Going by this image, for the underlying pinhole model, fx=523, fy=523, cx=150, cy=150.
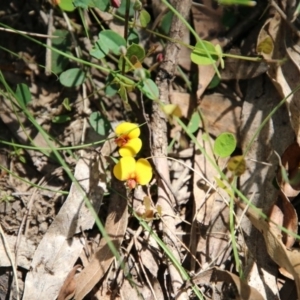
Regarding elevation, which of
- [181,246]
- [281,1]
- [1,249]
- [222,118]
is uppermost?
[281,1]

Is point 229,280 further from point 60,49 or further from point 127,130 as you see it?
point 60,49

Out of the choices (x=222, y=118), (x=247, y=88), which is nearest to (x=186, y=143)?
(x=222, y=118)

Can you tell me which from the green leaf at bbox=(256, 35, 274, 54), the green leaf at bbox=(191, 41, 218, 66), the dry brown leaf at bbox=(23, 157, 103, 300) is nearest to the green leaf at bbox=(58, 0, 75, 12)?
the green leaf at bbox=(191, 41, 218, 66)

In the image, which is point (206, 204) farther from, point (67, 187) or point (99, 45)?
point (99, 45)

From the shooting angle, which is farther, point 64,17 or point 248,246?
point 64,17

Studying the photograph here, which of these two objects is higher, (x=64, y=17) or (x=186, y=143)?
(x=64, y=17)

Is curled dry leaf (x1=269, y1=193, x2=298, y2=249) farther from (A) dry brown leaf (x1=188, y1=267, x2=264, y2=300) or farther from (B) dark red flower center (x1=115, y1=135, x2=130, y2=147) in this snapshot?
(B) dark red flower center (x1=115, y1=135, x2=130, y2=147)

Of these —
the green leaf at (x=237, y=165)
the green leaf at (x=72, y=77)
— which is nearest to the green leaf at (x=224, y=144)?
the green leaf at (x=237, y=165)
